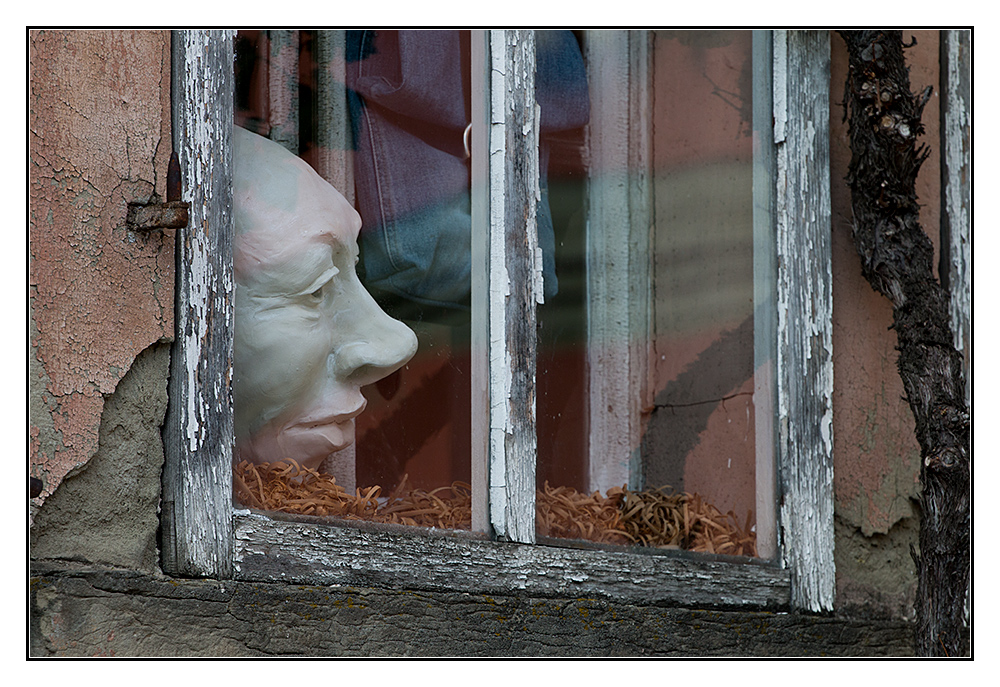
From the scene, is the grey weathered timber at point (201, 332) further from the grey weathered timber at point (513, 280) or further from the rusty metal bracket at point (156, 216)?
the grey weathered timber at point (513, 280)

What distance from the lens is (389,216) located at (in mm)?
2570

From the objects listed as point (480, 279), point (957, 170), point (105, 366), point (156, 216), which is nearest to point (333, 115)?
point (480, 279)

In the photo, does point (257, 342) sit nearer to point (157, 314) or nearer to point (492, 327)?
point (157, 314)

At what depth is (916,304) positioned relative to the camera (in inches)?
111

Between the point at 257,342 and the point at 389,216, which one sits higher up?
the point at 389,216

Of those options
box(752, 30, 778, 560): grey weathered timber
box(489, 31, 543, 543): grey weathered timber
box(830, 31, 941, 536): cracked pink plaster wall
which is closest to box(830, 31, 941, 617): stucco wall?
box(830, 31, 941, 536): cracked pink plaster wall

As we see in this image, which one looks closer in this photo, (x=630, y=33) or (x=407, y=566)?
(x=407, y=566)

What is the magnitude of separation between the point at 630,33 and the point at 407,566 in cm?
177

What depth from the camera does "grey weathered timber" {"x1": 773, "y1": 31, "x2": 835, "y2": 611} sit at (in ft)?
9.09

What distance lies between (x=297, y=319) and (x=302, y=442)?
26 centimetres

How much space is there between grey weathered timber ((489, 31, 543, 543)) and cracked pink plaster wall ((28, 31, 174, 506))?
2.47 feet

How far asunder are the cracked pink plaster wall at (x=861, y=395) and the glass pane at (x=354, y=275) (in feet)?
3.40

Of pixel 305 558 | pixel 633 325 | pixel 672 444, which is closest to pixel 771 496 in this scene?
pixel 672 444

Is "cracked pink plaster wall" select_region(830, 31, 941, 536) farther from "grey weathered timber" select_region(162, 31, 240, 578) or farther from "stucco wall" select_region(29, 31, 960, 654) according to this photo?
"grey weathered timber" select_region(162, 31, 240, 578)
